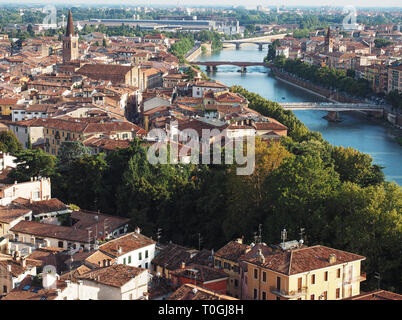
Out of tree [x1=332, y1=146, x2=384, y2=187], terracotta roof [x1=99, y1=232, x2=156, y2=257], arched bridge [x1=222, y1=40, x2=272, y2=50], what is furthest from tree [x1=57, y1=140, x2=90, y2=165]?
arched bridge [x1=222, y1=40, x2=272, y2=50]

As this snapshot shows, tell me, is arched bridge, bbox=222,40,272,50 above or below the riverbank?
below

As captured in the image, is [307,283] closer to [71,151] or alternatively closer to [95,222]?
[95,222]

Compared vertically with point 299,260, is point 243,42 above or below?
below

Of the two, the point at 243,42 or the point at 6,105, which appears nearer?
the point at 6,105

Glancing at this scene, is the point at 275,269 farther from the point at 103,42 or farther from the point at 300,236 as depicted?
the point at 103,42

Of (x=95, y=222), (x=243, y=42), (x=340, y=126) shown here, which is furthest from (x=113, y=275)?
(x=243, y=42)

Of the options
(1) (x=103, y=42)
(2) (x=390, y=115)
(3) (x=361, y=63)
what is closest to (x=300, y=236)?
(2) (x=390, y=115)

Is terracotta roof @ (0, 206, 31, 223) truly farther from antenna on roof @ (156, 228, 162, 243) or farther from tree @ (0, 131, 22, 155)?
tree @ (0, 131, 22, 155)
